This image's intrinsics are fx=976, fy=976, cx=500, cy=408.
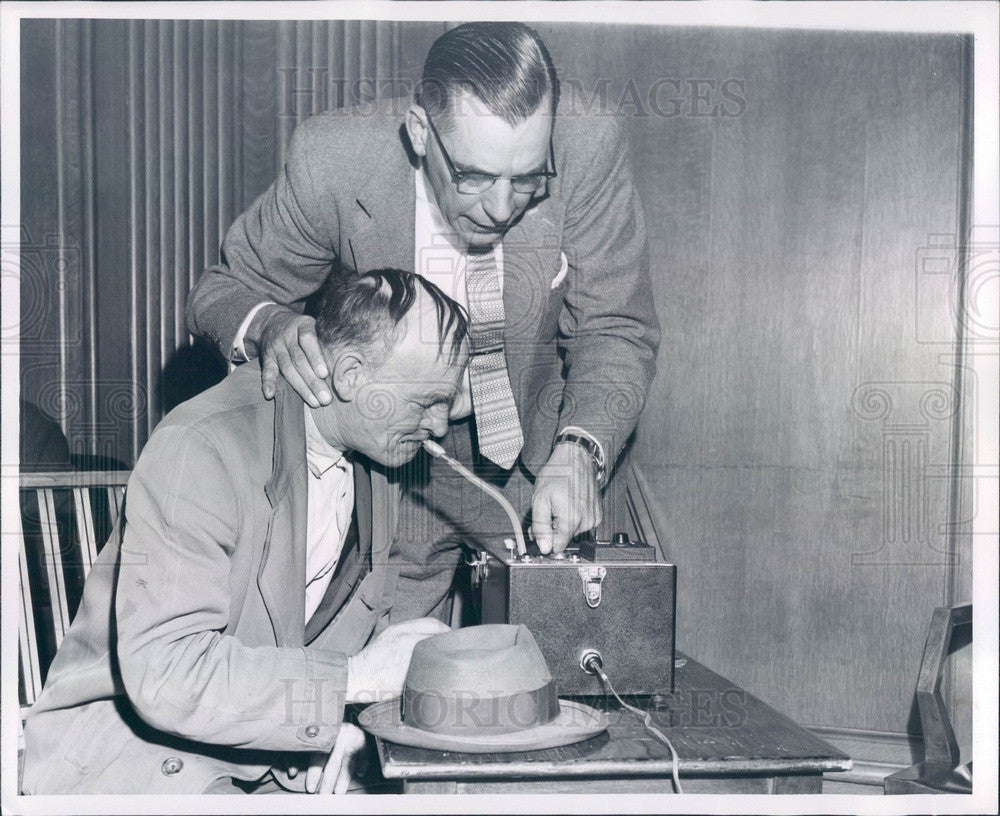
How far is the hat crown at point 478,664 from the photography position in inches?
55.4

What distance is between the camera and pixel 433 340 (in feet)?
6.14

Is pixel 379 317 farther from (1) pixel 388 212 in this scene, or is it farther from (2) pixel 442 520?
(2) pixel 442 520

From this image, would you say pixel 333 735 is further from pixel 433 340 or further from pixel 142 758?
pixel 433 340

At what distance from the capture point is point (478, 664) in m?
1.42

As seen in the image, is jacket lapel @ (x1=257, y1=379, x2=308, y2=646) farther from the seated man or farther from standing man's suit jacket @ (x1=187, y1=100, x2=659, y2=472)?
standing man's suit jacket @ (x1=187, y1=100, x2=659, y2=472)

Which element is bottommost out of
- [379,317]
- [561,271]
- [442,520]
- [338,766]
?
[338,766]

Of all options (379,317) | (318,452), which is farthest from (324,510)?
(379,317)

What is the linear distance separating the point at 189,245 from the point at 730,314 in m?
1.34

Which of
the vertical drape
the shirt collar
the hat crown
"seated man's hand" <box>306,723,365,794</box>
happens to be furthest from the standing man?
the hat crown

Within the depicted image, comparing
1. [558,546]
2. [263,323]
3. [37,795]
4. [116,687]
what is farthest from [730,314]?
[37,795]

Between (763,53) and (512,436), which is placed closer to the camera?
(512,436)

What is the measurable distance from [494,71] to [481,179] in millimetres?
229

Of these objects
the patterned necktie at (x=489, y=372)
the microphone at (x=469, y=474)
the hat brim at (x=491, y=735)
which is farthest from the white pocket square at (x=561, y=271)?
the hat brim at (x=491, y=735)

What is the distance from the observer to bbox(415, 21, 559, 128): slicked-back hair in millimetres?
2078
